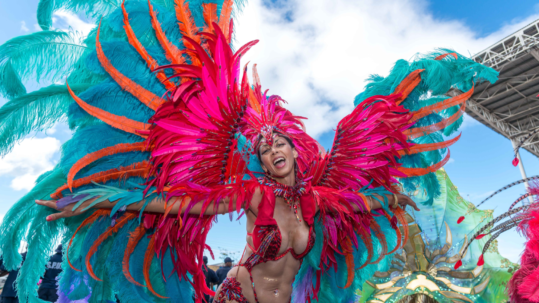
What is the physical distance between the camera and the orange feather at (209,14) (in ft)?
6.98

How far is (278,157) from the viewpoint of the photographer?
2.04 meters

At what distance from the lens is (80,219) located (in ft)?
6.86

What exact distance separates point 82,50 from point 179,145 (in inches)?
40.0

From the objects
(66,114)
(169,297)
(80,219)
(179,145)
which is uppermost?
(66,114)

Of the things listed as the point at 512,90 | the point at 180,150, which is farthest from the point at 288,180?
the point at 512,90

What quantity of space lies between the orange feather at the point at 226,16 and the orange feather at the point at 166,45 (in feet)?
1.10

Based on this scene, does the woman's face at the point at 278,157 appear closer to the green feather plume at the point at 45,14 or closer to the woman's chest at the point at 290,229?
the woman's chest at the point at 290,229

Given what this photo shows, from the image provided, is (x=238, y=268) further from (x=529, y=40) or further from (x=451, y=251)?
(x=529, y=40)

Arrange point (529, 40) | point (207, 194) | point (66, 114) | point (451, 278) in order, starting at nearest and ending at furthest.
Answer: point (207, 194)
point (66, 114)
point (451, 278)
point (529, 40)

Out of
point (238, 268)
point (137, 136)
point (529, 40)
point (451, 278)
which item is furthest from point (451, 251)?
point (529, 40)

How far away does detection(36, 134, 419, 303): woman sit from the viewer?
1920 mm

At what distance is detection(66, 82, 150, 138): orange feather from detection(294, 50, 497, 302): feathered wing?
3.98ft

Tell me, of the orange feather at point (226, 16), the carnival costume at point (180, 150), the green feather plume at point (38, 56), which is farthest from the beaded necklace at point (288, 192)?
the green feather plume at point (38, 56)

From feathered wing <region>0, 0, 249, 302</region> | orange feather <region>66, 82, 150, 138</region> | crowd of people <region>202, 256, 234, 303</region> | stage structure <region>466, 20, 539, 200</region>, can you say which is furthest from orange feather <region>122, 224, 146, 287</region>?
stage structure <region>466, 20, 539, 200</region>
